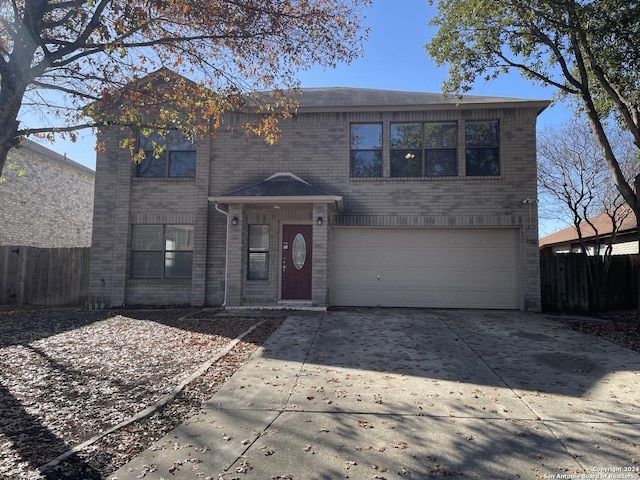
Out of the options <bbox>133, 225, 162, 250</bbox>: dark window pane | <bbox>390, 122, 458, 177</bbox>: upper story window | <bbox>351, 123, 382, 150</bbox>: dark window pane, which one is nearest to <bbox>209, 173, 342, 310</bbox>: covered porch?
<bbox>351, 123, 382, 150</bbox>: dark window pane

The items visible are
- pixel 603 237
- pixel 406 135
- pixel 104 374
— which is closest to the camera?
pixel 104 374

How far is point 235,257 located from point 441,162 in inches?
257

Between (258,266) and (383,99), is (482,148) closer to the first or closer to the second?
(383,99)

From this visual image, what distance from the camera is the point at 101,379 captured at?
5531mm

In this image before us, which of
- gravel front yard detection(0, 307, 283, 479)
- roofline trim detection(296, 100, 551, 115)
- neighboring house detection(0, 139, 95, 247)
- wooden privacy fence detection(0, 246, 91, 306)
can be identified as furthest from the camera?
neighboring house detection(0, 139, 95, 247)

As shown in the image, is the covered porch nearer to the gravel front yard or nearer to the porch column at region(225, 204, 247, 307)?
the porch column at region(225, 204, 247, 307)

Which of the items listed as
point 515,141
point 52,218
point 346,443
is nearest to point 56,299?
point 52,218

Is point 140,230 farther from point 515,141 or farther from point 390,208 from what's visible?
point 515,141

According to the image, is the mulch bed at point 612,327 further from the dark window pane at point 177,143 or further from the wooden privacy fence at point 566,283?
the dark window pane at point 177,143

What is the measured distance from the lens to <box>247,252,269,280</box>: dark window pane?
12.2m

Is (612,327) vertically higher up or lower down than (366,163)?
lower down

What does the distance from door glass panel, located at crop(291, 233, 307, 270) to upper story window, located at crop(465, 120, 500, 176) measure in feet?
17.1

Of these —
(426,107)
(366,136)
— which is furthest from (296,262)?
(426,107)

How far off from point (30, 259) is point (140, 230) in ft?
13.5
